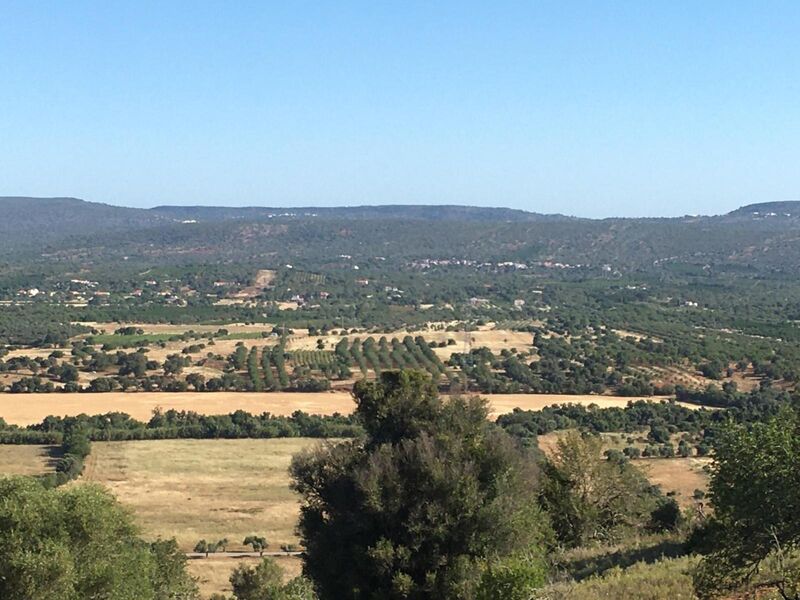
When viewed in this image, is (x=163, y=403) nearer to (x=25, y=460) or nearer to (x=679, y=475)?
(x=25, y=460)

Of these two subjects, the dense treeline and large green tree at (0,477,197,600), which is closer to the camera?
large green tree at (0,477,197,600)

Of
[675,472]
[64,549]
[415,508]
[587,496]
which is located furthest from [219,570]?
[675,472]

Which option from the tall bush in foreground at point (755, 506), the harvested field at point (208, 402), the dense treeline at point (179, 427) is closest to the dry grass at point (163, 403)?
the harvested field at point (208, 402)

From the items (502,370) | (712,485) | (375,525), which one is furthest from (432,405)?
(502,370)

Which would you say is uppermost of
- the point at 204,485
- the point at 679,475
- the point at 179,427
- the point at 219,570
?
the point at 219,570

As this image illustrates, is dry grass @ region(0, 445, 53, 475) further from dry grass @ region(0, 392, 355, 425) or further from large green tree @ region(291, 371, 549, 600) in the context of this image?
large green tree @ region(291, 371, 549, 600)

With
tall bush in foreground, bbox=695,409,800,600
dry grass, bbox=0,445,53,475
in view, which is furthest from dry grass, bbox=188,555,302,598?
tall bush in foreground, bbox=695,409,800,600

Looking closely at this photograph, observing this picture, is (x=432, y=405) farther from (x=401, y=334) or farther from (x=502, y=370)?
(x=401, y=334)

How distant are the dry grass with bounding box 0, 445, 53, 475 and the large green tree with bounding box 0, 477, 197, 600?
32.6 m

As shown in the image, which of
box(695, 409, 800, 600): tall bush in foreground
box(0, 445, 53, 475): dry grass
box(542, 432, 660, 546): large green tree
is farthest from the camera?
box(0, 445, 53, 475): dry grass

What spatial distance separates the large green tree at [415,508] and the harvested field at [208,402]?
47994mm

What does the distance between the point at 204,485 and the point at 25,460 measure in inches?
478

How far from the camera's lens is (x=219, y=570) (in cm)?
3550

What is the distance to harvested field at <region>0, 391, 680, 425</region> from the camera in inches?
2657
